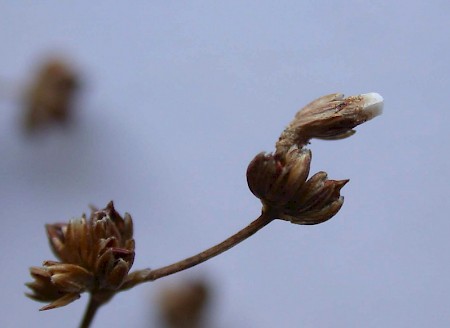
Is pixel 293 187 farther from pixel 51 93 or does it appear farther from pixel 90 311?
pixel 51 93

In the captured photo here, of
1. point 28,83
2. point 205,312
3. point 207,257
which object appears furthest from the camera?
point 28,83

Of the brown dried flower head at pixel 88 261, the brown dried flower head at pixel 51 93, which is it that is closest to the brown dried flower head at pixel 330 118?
the brown dried flower head at pixel 88 261

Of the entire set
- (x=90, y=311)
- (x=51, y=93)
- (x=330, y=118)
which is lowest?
(x=90, y=311)

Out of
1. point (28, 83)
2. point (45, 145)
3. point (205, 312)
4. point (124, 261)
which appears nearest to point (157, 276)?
point (124, 261)

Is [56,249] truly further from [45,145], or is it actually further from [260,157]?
[45,145]

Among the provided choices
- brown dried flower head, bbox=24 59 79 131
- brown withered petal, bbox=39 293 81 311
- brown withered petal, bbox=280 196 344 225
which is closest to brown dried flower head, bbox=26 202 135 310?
brown withered petal, bbox=39 293 81 311

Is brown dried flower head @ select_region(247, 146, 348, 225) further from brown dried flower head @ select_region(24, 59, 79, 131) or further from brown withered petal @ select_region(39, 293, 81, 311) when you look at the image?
brown dried flower head @ select_region(24, 59, 79, 131)

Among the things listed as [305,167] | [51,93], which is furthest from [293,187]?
[51,93]
